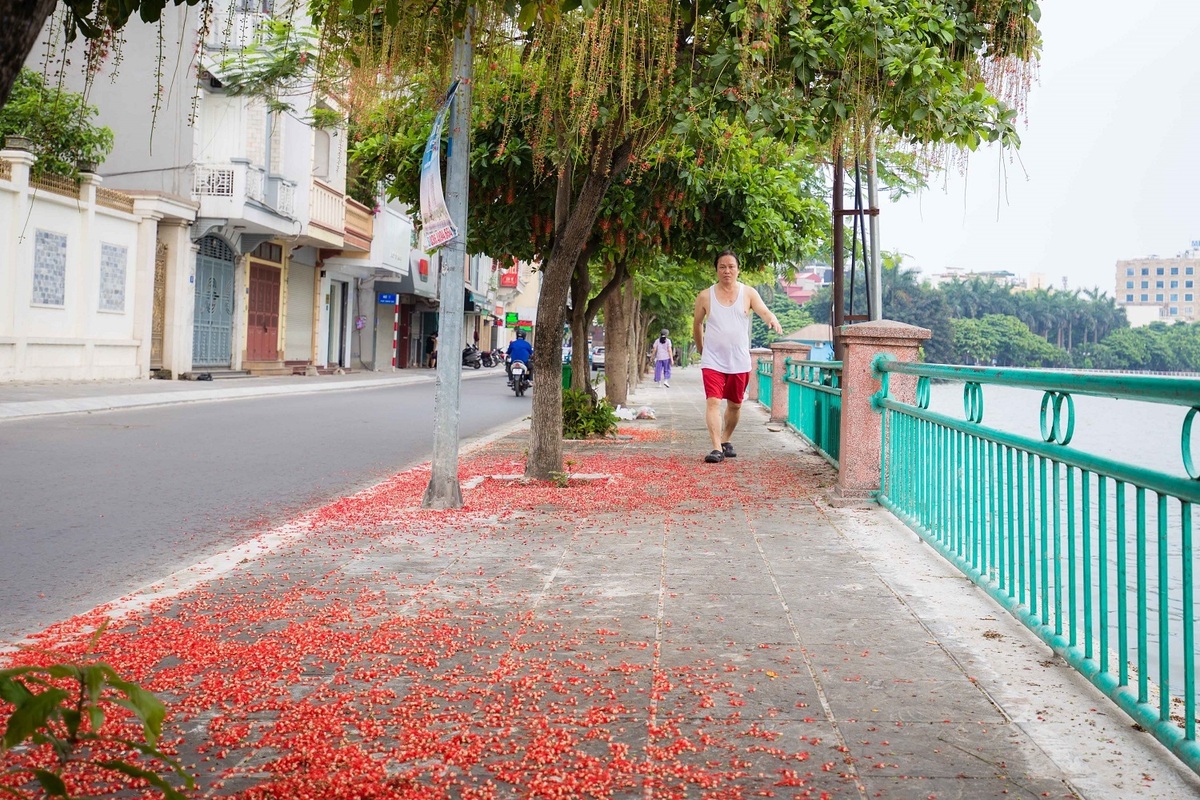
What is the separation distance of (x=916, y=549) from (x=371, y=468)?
678 cm

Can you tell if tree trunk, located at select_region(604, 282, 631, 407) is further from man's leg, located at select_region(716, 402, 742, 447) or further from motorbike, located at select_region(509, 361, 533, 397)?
motorbike, located at select_region(509, 361, 533, 397)

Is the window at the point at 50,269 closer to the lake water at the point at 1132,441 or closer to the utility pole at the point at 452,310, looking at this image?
the utility pole at the point at 452,310

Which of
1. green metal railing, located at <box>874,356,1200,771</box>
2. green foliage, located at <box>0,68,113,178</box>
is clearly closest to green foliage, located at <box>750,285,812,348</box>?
green foliage, located at <box>0,68,113,178</box>

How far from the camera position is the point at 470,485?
32.4 feet

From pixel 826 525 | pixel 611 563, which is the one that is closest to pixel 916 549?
pixel 826 525

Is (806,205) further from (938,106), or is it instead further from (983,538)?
(983,538)

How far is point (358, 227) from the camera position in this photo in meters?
37.6

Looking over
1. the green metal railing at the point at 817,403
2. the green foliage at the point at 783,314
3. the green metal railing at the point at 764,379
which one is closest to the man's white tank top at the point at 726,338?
the green metal railing at the point at 817,403

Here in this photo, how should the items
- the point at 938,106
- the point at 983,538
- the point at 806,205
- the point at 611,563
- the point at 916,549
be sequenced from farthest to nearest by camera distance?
the point at 806,205 → the point at 938,106 → the point at 916,549 → the point at 611,563 → the point at 983,538

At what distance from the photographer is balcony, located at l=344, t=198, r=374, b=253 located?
36531 millimetres

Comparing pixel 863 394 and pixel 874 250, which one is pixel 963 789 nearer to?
pixel 863 394

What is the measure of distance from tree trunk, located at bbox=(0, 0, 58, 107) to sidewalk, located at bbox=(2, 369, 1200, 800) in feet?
6.15

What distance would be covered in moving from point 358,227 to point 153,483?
2885cm

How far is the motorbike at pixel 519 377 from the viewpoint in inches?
1141
